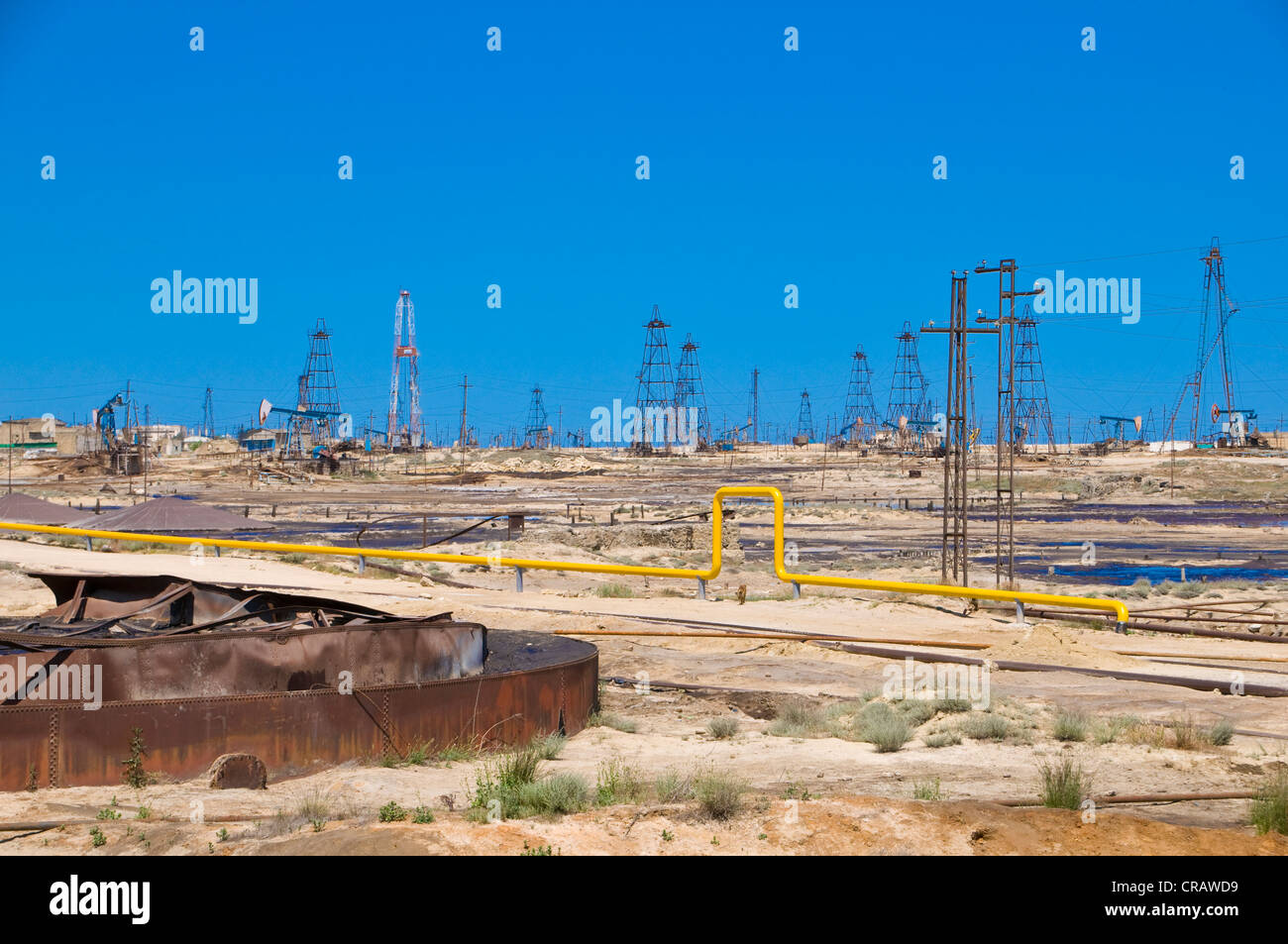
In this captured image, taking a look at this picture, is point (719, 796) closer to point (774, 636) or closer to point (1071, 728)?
point (1071, 728)

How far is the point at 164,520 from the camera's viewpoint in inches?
1075

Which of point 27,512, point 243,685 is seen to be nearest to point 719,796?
point 243,685

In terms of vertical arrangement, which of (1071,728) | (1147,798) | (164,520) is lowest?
(1071,728)

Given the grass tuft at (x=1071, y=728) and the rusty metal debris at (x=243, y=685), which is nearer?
the rusty metal debris at (x=243, y=685)

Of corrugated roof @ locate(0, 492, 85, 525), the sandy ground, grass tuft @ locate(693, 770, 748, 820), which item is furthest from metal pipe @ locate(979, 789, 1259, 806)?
corrugated roof @ locate(0, 492, 85, 525)

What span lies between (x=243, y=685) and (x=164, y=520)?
19361mm

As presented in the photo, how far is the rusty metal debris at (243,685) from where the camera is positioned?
8.67 metres

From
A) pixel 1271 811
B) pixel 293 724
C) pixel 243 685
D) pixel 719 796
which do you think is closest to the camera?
pixel 1271 811

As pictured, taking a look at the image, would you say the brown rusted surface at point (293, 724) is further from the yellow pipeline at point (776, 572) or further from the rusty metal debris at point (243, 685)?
the yellow pipeline at point (776, 572)

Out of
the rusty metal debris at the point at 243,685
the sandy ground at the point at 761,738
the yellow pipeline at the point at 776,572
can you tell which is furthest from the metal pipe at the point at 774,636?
the rusty metal debris at the point at 243,685

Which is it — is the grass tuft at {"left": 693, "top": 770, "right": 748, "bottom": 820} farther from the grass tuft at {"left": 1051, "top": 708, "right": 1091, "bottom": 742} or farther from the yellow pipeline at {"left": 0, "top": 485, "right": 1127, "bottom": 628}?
the yellow pipeline at {"left": 0, "top": 485, "right": 1127, "bottom": 628}

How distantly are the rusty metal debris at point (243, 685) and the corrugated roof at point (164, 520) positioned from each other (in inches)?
601
